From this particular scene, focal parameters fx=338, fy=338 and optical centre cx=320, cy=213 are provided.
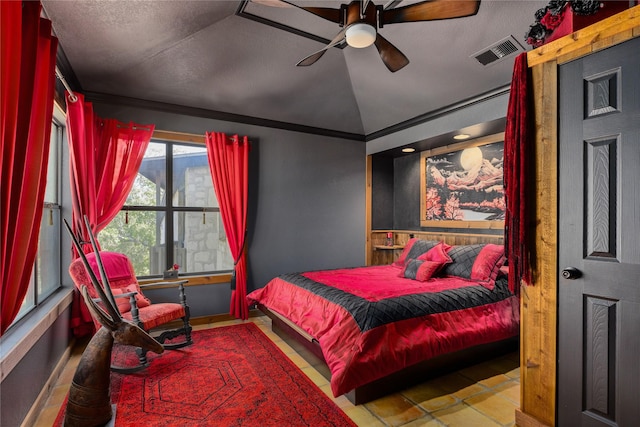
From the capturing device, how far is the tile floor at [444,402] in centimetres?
217

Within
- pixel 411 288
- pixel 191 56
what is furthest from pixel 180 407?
pixel 191 56

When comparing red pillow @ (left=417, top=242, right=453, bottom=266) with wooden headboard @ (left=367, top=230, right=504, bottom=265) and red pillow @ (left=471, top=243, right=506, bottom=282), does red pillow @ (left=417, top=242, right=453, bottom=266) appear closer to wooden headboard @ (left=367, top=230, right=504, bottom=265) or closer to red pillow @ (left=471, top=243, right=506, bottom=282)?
red pillow @ (left=471, top=243, right=506, bottom=282)

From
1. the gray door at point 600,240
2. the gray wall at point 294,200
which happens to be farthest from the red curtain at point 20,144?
the gray door at point 600,240

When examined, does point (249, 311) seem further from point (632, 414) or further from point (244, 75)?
point (632, 414)

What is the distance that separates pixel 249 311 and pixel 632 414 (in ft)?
12.2

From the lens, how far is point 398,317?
8.13ft

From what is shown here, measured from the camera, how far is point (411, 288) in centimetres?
309

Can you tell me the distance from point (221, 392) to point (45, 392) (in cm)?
120

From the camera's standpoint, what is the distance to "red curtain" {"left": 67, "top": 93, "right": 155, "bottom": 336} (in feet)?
10.0

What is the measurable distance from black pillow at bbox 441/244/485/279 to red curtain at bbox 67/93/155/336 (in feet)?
11.9

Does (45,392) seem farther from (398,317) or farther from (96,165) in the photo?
(398,317)

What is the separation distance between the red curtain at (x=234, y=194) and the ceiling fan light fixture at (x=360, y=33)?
2428mm

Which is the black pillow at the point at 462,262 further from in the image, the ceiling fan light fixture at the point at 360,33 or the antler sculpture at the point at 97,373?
the antler sculpture at the point at 97,373

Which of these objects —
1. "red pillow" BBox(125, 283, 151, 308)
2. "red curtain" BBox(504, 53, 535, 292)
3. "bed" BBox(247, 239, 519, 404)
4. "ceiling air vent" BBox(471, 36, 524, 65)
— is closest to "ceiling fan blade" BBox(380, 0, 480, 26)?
"red curtain" BBox(504, 53, 535, 292)
